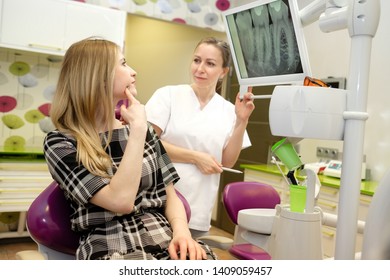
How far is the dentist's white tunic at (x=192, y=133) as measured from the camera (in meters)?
1.60

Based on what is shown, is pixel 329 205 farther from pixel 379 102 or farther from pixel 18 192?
pixel 18 192

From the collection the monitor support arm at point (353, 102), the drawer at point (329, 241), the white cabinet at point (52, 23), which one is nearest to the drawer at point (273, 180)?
the drawer at point (329, 241)

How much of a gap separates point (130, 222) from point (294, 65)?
0.63 meters

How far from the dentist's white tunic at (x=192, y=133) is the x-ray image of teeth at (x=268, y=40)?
54 cm

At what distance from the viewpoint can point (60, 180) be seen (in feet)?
3.53

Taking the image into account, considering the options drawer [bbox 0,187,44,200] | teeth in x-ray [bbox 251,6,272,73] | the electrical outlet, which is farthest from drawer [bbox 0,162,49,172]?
teeth in x-ray [bbox 251,6,272,73]

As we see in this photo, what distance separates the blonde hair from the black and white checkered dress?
5cm

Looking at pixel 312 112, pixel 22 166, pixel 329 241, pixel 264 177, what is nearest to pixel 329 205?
pixel 329 241

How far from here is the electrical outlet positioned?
324 cm

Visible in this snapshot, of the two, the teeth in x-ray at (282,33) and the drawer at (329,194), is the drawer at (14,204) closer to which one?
the drawer at (329,194)

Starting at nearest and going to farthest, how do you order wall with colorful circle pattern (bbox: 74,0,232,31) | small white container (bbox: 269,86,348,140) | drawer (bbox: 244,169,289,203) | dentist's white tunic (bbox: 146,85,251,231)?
1. small white container (bbox: 269,86,348,140)
2. dentist's white tunic (bbox: 146,85,251,231)
3. drawer (bbox: 244,169,289,203)
4. wall with colorful circle pattern (bbox: 74,0,232,31)

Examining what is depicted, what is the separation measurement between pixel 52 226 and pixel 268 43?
788mm

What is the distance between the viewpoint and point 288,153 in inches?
32.9

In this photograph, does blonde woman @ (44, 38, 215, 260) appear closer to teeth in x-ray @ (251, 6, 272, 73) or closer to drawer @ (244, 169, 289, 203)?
teeth in x-ray @ (251, 6, 272, 73)
